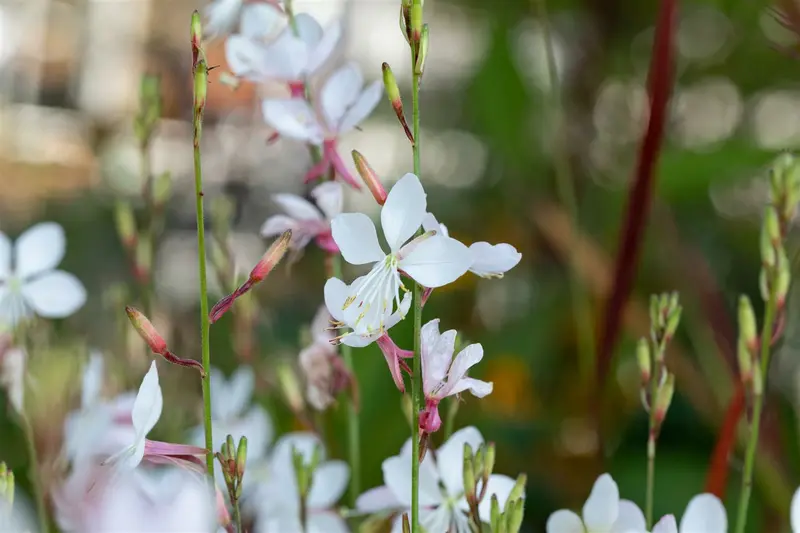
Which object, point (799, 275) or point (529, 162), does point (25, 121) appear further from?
point (799, 275)

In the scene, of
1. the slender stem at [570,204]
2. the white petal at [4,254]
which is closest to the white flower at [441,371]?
the white petal at [4,254]

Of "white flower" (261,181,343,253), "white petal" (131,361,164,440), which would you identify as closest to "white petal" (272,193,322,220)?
"white flower" (261,181,343,253)

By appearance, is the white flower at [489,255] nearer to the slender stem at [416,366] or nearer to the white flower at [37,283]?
the slender stem at [416,366]

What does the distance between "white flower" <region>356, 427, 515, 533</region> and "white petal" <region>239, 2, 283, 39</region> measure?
19 centimetres

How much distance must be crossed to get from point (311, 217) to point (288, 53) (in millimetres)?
66

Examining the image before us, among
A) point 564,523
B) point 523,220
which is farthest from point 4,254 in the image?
point 523,220

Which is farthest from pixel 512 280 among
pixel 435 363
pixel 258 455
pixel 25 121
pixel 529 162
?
pixel 25 121

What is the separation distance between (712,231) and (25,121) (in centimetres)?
152

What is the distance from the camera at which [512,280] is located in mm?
1008

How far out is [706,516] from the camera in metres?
0.26

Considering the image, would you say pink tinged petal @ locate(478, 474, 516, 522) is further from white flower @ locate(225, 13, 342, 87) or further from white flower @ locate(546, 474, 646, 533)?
white flower @ locate(225, 13, 342, 87)

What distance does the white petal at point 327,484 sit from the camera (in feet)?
1.12

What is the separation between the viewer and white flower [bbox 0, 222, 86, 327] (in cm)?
36

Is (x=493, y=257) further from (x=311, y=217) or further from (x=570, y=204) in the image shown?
(x=570, y=204)
